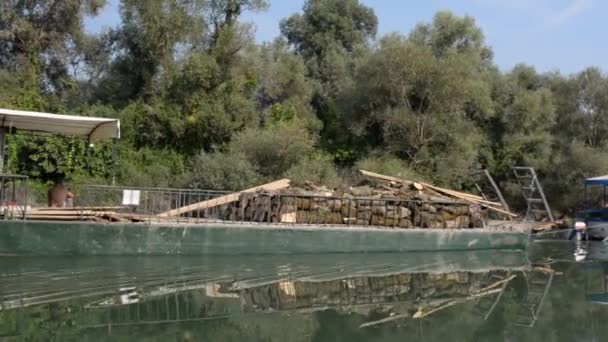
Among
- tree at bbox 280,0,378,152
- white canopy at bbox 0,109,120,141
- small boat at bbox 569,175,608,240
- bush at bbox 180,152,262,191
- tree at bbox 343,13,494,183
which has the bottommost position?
small boat at bbox 569,175,608,240

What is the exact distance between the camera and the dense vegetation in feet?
77.5

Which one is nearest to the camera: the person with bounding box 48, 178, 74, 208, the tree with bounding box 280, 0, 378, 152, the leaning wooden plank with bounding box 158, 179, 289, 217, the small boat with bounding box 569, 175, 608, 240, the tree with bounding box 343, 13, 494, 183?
the person with bounding box 48, 178, 74, 208

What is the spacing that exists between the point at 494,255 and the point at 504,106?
1561 centimetres

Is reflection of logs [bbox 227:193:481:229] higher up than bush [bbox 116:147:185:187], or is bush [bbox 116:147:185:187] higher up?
bush [bbox 116:147:185:187]

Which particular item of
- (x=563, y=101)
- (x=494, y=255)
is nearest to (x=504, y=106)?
(x=563, y=101)

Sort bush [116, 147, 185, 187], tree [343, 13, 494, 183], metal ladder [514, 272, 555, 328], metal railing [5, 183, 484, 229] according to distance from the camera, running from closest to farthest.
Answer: metal ladder [514, 272, 555, 328], metal railing [5, 183, 484, 229], bush [116, 147, 185, 187], tree [343, 13, 494, 183]

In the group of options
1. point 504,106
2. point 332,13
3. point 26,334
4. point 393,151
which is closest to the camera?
point 26,334

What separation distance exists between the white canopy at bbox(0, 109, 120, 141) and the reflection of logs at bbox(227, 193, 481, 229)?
11.0 feet

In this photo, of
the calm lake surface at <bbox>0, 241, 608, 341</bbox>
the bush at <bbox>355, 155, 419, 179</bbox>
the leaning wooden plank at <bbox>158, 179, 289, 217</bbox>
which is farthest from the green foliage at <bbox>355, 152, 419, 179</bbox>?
the calm lake surface at <bbox>0, 241, 608, 341</bbox>

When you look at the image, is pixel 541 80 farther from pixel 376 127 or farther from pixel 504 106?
pixel 376 127

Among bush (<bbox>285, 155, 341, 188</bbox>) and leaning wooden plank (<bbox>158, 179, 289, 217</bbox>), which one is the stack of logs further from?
bush (<bbox>285, 155, 341, 188</bbox>)

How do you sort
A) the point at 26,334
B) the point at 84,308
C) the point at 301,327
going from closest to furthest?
1. the point at 26,334
2. the point at 301,327
3. the point at 84,308

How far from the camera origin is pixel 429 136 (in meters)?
26.5

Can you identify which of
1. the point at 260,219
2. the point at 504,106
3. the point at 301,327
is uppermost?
the point at 504,106
